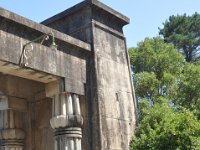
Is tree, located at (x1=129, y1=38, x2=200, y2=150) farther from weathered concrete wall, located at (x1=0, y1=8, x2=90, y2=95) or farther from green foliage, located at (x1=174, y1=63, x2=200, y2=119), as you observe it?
weathered concrete wall, located at (x1=0, y1=8, x2=90, y2=95)

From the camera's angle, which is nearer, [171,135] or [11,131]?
[171,135]

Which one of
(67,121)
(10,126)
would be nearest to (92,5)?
(67,121)

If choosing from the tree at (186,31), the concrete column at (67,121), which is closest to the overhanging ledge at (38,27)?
the concrete column at (67,121)

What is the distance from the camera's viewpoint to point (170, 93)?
1312cm

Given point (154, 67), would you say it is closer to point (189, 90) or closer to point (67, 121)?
point (189, 90)

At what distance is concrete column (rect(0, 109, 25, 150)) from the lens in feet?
32.4

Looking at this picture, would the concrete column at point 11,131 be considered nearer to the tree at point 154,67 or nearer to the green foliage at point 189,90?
the tree at point 154,67

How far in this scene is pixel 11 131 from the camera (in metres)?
9.98

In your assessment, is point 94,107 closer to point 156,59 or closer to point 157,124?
point 157,124

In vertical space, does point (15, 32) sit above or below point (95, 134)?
above

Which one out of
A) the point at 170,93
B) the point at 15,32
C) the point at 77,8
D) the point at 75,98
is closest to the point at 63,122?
the point at 75,98

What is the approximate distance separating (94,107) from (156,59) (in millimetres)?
5098

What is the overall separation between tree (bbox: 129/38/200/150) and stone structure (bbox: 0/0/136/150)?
26.1 inches

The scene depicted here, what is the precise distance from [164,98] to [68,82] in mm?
4348
